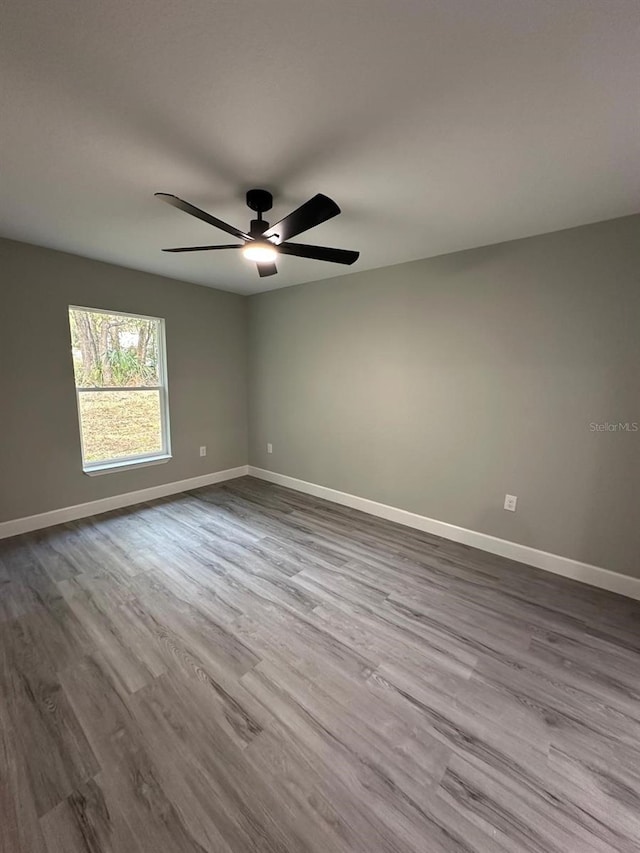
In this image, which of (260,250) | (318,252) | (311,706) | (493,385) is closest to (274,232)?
(260,250)

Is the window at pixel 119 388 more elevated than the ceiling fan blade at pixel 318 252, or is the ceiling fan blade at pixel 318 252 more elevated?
the ceiling fan blade at pixel 318 252

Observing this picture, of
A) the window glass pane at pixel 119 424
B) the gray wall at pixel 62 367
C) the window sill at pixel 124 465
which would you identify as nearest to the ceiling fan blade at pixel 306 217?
the gray wall at pixel 62 367

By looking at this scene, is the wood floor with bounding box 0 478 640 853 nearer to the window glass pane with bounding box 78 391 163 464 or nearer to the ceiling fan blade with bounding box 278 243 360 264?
the window glass pane with bounding box 78 391 163 464

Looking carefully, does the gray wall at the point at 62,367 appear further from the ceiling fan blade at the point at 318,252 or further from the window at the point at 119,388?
the ceiling fan blade at the point at 318,252

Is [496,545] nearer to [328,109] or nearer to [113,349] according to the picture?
[328,109]

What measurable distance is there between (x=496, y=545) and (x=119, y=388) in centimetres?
384

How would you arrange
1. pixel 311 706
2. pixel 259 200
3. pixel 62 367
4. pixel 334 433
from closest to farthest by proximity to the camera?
pixel 311 706
pixel 259 200
pixel 62 367
pixel 334 433

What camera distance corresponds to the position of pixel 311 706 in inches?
58.9

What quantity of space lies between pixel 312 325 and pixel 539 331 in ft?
7.31

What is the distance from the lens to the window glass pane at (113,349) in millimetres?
3268

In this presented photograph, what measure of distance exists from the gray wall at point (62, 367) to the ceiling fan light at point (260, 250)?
6.90 feet

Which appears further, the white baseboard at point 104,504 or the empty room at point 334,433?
the white baseboard at point 104,504

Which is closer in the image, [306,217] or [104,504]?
[306,217]

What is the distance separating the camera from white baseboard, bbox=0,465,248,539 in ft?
9.76
